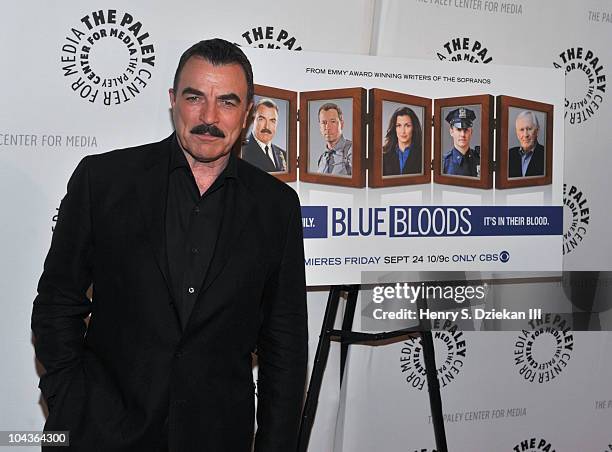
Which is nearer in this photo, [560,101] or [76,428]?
[76,428]

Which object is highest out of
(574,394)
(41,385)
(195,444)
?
(41,385)

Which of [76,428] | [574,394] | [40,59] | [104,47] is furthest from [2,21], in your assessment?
[574,394]

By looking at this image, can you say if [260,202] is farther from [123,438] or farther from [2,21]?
[2,21]

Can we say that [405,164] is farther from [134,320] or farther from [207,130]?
[134,320]

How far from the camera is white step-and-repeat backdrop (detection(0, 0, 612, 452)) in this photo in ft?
9.76

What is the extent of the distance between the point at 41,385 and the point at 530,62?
9.25 feet

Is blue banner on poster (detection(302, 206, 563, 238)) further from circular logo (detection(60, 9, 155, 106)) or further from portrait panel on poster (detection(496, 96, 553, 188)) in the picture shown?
circular logo (detection(60, 9, 155, 106))

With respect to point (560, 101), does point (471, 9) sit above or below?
above

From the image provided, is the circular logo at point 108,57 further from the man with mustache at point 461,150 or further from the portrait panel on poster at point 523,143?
the portrait panel on poster at point 523,143

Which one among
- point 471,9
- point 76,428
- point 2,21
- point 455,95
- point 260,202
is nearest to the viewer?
point 76,428

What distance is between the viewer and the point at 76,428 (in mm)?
2115

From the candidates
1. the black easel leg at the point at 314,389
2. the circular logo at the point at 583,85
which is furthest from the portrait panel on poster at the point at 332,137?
the circular logo at the point at 583,85

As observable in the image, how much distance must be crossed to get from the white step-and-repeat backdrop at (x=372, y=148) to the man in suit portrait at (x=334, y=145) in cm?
7

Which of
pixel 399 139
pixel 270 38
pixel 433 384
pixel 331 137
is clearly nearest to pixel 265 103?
pixel 331 137
